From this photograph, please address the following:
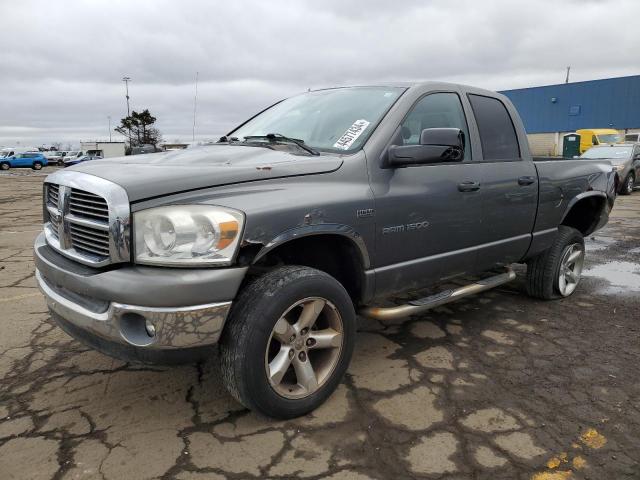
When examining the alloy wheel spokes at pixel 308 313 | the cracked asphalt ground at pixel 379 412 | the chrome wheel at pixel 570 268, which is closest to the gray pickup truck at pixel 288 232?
the alloy wheel spokes at pixel 308 313

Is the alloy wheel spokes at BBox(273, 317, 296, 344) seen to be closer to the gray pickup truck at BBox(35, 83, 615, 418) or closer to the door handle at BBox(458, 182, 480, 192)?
the gray pickup truck at BBox(35, 83, 615, 418)

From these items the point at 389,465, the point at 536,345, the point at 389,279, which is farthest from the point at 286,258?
the point at 536,345

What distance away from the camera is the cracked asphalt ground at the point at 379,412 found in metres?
2.34

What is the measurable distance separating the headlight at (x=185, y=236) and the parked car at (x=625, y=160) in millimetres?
15045

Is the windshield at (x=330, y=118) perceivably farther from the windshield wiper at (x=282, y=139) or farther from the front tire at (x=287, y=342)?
the front tire at (x=287, y=342)

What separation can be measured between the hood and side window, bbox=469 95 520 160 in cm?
153

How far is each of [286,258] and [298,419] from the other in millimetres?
880

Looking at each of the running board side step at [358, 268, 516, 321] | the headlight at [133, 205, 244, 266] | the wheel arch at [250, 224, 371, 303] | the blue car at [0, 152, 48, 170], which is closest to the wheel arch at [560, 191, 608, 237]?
the running board side step at [358, 268, 516, 321]

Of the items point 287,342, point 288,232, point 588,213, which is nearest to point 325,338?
point 287,342

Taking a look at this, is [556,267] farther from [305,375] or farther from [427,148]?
[305,375]

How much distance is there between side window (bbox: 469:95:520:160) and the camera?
3887mm

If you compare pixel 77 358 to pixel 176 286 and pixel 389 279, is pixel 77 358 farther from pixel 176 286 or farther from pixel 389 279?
pixel 389 279

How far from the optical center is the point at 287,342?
8.62 ft

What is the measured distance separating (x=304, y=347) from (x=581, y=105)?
43324 millimetres
